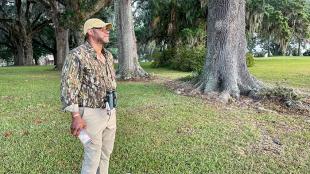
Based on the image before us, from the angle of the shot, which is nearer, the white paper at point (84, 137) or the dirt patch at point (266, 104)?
the white paper at point (84, 137)

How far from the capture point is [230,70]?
403 inches

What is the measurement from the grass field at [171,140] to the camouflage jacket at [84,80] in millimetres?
1535

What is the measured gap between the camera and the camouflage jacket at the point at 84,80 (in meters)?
3.75

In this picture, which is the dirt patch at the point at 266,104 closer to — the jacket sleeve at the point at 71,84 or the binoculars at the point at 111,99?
the binoculars at the point at 111,99

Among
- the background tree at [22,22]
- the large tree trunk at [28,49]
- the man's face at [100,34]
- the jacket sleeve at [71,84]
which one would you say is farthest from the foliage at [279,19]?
the jacket sleeve at [71,84]

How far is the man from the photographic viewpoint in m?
3.76

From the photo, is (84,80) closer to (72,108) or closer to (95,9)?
(72,108)

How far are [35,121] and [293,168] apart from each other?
4.48 m

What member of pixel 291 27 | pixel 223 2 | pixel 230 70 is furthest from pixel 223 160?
pixel 291 27

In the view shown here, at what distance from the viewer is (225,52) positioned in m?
10.4

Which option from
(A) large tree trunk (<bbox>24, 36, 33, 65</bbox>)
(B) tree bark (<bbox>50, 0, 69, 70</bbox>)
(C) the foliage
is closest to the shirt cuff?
(B) tree bark (<bbox>50, 0, 69, 70</bbox>)

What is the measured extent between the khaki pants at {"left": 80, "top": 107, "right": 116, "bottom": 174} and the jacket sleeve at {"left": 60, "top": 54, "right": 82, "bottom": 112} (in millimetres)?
154

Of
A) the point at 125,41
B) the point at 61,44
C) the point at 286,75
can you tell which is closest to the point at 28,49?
the point at 61,44

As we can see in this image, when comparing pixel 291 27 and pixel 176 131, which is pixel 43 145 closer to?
pixel 176 131
